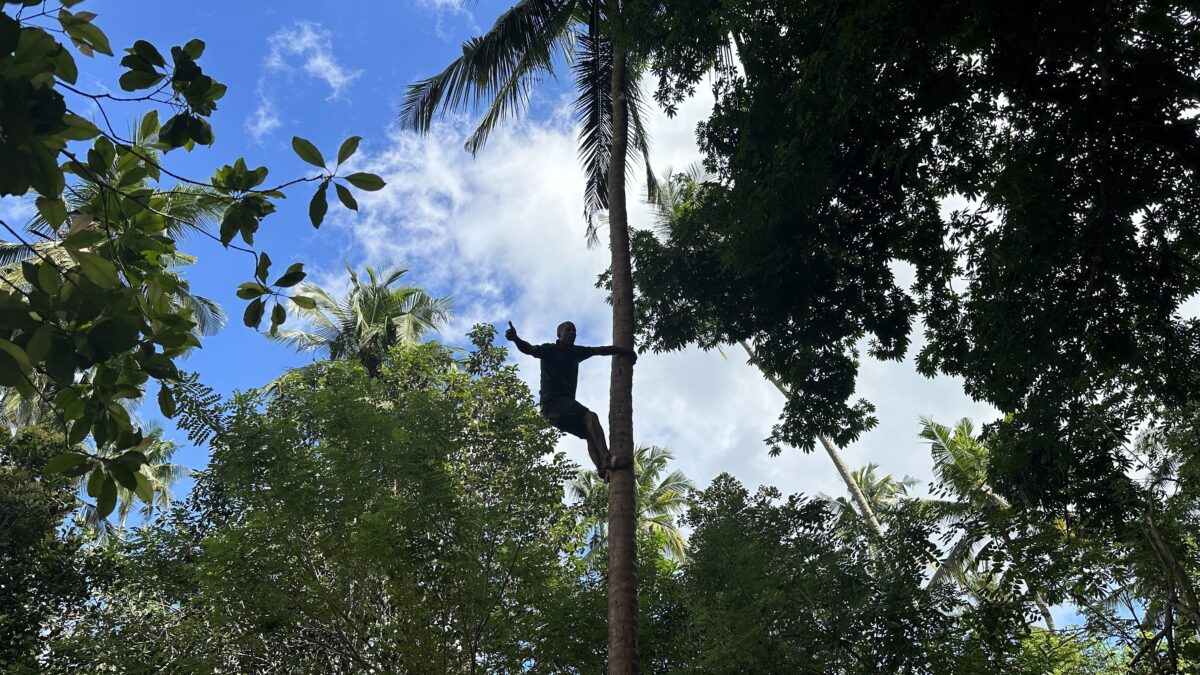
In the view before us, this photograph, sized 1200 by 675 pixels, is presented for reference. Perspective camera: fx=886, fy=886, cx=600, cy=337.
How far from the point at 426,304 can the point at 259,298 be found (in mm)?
18167

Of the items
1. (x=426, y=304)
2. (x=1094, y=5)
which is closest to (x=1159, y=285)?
(x=1094, y=5)

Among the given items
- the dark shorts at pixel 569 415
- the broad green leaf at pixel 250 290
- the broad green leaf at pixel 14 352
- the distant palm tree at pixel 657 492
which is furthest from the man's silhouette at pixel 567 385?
the distant palm tree at pixel 657 492

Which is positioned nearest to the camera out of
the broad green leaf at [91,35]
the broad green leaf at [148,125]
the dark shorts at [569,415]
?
the broad green leaf at [91,35]

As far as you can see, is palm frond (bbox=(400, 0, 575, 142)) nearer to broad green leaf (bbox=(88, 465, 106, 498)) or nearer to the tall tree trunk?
the tall tree trunk

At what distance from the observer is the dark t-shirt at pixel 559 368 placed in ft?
27.5

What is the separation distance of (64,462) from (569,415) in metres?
5.99

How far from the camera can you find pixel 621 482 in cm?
732

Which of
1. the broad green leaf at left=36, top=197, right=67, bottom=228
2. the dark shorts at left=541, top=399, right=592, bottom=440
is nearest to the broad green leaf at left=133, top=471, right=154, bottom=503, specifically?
the broad green leaf at left=36, top=197, right=67, bottom=228

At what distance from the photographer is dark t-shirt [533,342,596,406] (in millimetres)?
8375

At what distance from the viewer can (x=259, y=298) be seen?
9.52ft

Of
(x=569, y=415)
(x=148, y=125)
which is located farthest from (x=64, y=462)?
(x=569, y=415)

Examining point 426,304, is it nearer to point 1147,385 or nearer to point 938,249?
point 938,249

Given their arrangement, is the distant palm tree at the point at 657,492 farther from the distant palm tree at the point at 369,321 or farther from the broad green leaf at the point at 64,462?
the broad green leaf at the point at 64,462

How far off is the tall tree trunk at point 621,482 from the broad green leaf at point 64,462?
4825mm
